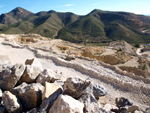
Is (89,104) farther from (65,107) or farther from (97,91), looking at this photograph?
(97,91)

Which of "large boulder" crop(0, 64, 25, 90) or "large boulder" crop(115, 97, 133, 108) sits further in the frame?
"large boulder" crop(115, 97, 133, 108)

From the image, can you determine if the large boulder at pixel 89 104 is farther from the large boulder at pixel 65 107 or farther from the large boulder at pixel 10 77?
the large boulder at pixel 10 77

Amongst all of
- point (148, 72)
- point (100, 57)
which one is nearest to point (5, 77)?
point (148, 72)

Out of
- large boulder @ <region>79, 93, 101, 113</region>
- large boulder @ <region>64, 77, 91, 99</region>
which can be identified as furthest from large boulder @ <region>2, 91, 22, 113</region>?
large boulder @ <region>79, 93, 101, 113</region>

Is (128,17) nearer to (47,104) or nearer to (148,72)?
(148,72)

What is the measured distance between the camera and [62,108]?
266 centimetres

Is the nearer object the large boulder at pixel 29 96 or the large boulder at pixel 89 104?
the large boulder at pixel 89 104

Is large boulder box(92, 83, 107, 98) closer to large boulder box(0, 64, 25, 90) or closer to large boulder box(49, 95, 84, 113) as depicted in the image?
large boulder box(49, 95, 84, 113)

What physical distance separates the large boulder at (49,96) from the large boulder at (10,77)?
1448 mm

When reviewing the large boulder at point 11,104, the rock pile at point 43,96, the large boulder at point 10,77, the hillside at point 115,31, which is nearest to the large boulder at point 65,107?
the rock pile at point 43,96

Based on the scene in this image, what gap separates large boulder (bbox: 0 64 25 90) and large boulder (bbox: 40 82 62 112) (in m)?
1.45

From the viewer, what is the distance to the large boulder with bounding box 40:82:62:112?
10.2 feet

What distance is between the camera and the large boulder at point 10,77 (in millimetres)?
4090

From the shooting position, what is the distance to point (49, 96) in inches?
133
